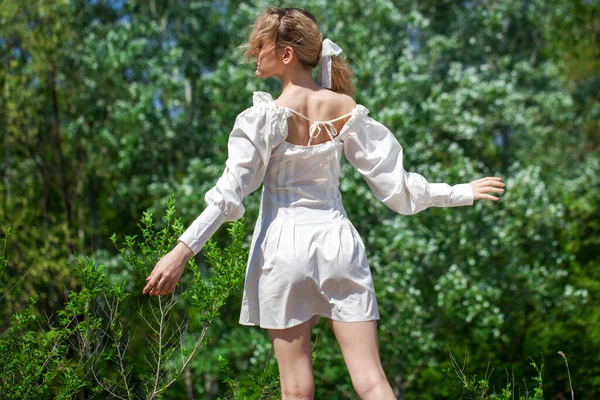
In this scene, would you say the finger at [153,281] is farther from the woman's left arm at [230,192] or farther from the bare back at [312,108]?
the bare back at [312,108]

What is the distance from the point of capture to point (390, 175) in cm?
259

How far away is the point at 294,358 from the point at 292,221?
1.46 feet

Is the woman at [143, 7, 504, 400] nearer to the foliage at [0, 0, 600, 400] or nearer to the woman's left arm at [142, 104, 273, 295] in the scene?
the woman's left arm at [142, 104, 273, 295]

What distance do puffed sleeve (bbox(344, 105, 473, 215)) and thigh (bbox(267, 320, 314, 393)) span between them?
58 centimetres

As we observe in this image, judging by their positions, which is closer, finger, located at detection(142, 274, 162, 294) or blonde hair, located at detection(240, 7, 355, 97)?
finger, located at detection(142, 274, 162, 294)

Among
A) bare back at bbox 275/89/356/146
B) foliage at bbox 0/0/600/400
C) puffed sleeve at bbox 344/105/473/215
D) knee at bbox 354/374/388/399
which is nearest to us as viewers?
knee at bbox 354/374/388/399

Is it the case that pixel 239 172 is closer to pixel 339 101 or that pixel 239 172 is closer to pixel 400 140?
pixel 339 101

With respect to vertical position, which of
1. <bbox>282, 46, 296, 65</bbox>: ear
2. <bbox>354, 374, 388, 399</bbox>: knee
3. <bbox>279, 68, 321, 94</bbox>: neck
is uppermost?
<bbox>282, 46, 296, 65</bbox>: ear

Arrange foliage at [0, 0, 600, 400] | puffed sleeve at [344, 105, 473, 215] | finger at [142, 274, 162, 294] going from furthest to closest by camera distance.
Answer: foliage at [0, 0, 600, 400] → puffed sleeve at [344, 105, 473, 215] → finger at [142, 274, 162, 294]

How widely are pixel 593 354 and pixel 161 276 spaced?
9954 millimetres

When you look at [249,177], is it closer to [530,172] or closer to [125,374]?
[125,374]

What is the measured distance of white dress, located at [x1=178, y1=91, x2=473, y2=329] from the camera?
7.64 ft

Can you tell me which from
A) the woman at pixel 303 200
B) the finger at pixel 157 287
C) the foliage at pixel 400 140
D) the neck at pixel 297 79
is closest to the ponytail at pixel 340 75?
the woman at pixel 303 200

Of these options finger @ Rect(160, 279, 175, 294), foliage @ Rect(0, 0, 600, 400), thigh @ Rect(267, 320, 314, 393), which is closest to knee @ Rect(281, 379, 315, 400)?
thigh @ Rect(267, 320, 314, 393)
